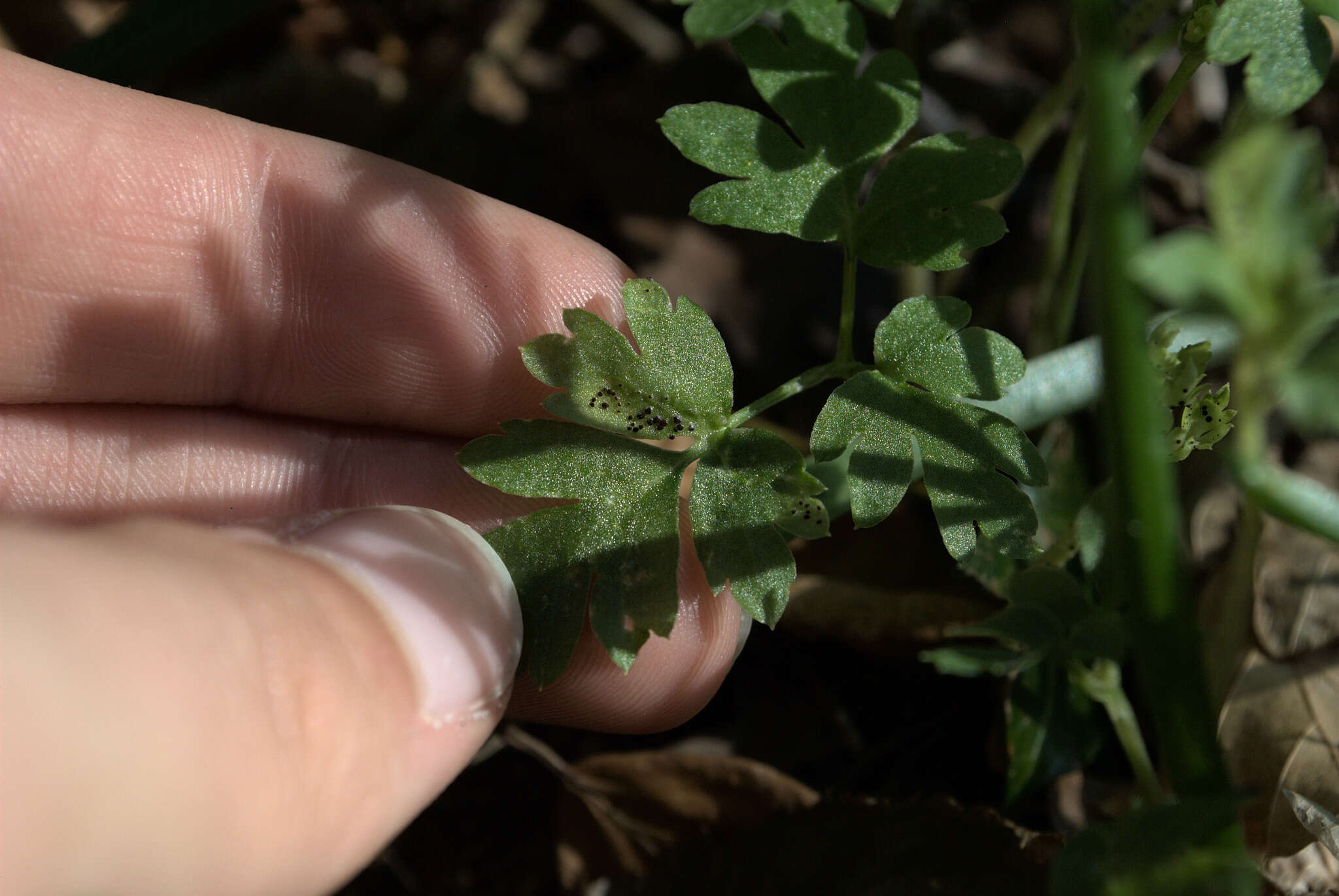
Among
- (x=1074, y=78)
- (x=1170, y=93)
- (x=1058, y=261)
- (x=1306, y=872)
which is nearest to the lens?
(x=1170, y=93)

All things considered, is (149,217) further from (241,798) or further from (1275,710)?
(1275,710)

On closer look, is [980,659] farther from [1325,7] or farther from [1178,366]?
[1325,7]

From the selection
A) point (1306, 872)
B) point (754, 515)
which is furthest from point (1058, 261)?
point (1306, 872)

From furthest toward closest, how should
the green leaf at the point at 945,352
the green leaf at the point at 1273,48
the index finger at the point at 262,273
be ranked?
the index finger at the point at 262,273 → the green leaf at the point at 945,352 → the green leaf at the point at 1273,48

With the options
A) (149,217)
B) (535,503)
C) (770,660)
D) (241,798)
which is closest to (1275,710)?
(770,660)

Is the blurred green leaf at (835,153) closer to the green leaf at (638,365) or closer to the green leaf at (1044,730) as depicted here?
the green leaf at (638,365)

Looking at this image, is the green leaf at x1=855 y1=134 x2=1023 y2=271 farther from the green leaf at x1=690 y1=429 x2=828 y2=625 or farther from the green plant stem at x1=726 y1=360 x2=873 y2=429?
the green leaf at x1=690 y1=429 x2=828 y2=625

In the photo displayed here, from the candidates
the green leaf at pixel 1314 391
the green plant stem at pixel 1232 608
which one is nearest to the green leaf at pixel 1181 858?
the green leaf at pixel 1314 391
